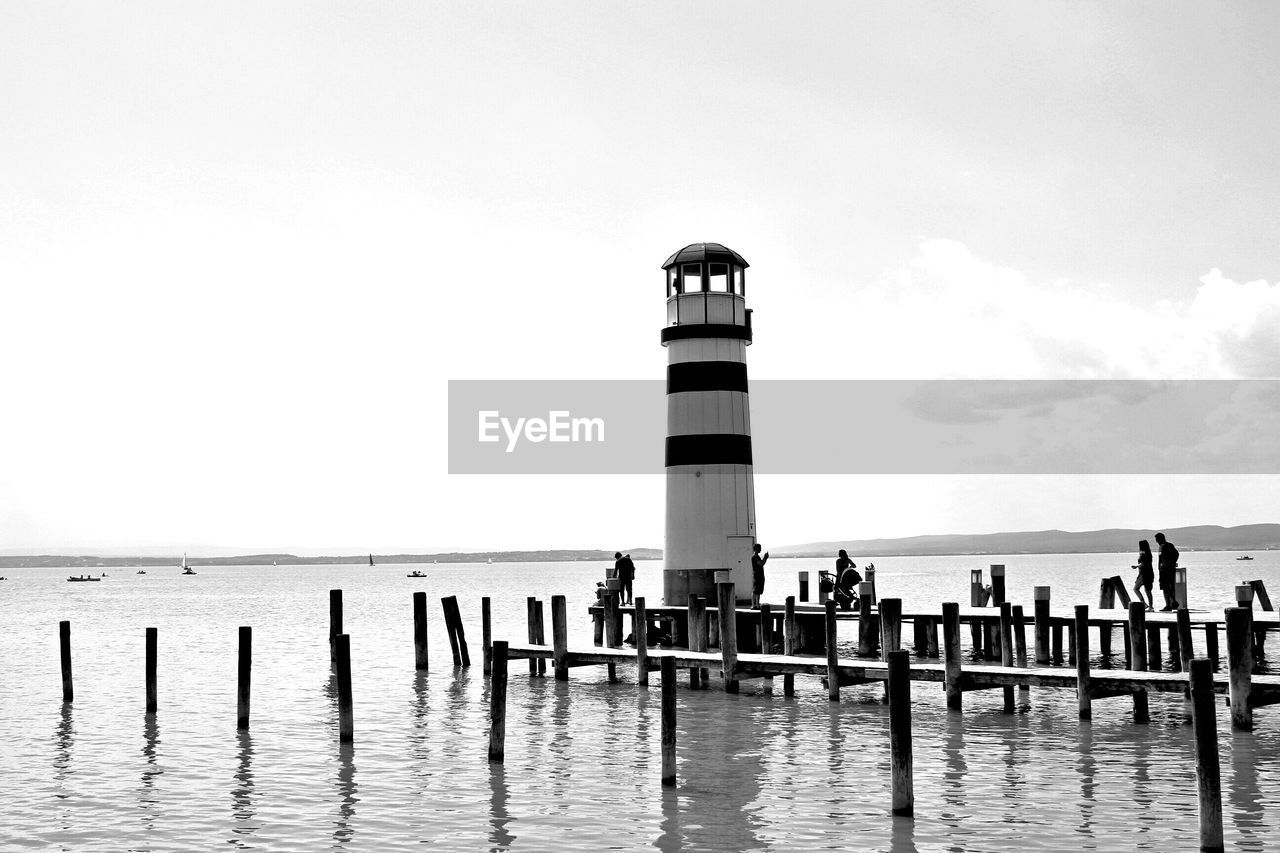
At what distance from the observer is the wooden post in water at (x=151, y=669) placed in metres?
25.4

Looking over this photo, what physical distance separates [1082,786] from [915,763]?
263 centimetres

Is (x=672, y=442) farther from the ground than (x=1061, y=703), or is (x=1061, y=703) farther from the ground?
(x=672, y=442)

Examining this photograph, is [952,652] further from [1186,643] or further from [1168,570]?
[1168,570]

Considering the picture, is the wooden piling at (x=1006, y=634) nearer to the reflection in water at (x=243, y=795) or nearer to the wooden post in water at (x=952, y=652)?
the wooden post in water at (x=952, y=652)

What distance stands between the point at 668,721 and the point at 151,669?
13887 millimetres

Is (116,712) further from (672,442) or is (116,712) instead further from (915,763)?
(915,763)

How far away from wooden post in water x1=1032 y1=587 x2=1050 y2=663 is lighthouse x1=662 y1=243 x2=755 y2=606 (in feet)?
20.8

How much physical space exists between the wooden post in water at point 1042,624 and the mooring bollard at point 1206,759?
43.8 ft

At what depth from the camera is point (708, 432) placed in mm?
27953

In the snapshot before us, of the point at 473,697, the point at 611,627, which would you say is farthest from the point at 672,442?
the point at 473,697

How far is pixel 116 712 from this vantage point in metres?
27.5

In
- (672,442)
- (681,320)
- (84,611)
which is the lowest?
(84,611)

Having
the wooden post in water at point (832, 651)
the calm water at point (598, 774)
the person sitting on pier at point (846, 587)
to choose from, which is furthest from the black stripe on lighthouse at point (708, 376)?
the calm water at point (598, 774)

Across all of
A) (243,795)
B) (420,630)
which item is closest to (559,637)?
(420,630)
